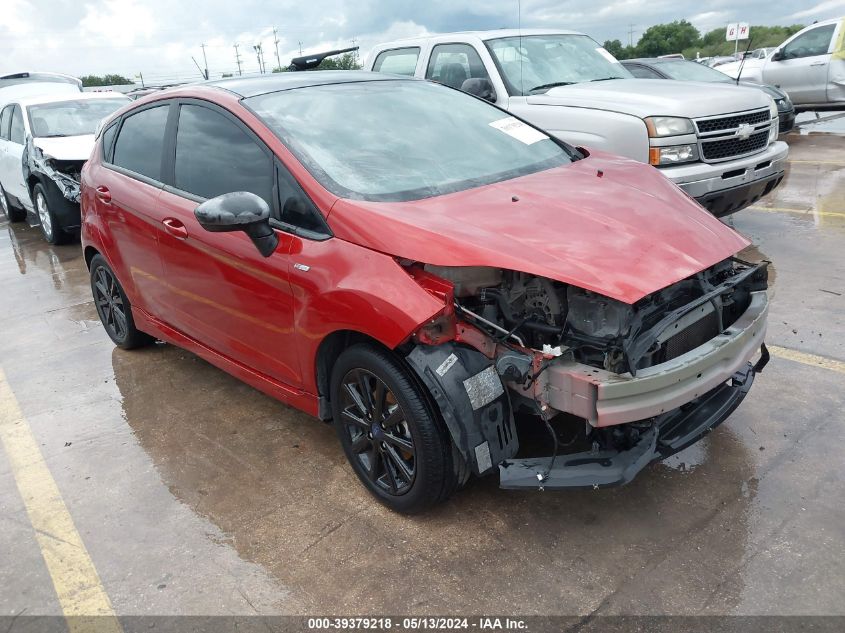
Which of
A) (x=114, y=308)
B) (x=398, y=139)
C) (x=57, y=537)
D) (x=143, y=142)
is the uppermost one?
(x=398, y=139)

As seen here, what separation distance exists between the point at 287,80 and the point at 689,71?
26.9 ft

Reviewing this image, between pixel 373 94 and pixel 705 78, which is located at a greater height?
pixel 373 94

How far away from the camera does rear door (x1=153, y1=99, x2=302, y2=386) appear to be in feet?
10.5

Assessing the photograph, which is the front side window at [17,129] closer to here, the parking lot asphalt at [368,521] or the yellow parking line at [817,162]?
the parking lot asphalt at [368,521]

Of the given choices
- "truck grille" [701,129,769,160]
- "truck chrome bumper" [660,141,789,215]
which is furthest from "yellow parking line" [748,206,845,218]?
"truck grille" [701,129,769,160]

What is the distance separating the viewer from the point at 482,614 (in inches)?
96.5

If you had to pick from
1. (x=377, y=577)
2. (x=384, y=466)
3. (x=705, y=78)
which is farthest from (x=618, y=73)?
(x=377, y=577)

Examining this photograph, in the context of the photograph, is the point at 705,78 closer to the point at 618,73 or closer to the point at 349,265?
the point at 618,73

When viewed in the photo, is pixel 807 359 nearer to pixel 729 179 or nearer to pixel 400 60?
pixel 729 179

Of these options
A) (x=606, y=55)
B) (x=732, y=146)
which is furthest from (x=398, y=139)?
(x=606, y=55)

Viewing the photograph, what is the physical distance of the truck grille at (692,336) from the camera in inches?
106

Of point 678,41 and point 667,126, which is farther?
point 678,41

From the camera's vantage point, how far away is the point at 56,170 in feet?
27.0

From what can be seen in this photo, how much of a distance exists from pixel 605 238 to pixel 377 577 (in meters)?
1.53
